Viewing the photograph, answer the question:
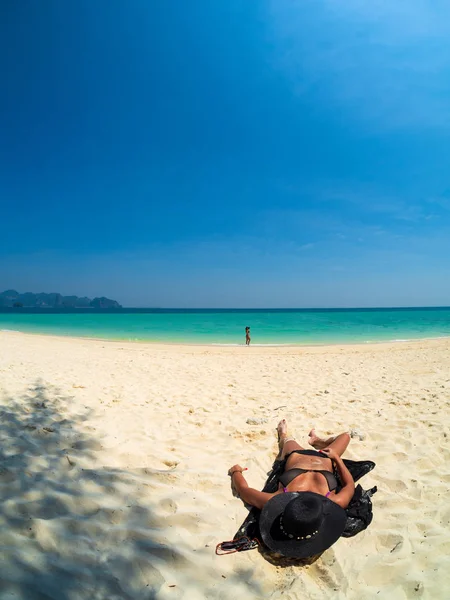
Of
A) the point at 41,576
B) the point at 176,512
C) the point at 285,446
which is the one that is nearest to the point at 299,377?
the point at 285,446

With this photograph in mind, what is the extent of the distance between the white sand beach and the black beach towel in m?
0.08

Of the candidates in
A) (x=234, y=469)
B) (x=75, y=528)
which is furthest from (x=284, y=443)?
(x=75, y=528)

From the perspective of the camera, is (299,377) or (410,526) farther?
(299,377)

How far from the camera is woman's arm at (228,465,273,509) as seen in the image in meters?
3.21

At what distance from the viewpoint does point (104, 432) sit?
479 cm

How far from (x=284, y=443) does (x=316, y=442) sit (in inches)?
24.7

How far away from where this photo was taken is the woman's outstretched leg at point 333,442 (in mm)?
4439

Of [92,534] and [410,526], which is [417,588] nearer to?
[410,526]

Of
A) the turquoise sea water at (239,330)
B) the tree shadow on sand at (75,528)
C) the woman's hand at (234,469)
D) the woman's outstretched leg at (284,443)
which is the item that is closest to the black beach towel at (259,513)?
the woman's outstretched leg at (284,443)

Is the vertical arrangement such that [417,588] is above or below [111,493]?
below

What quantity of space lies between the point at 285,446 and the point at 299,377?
5.63 meters

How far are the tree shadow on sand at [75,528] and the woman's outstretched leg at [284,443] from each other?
1603 mm

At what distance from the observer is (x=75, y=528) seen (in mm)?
2738

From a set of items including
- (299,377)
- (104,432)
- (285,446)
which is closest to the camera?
(285,446)
